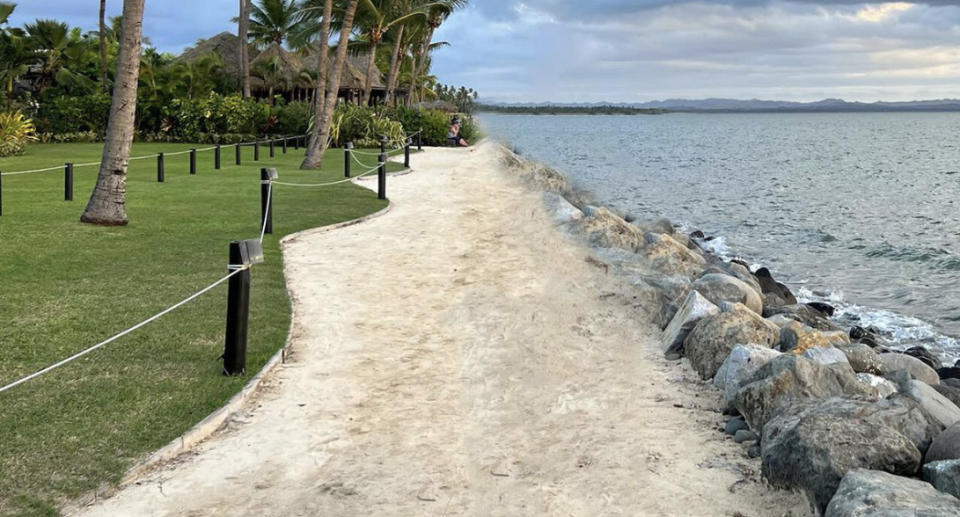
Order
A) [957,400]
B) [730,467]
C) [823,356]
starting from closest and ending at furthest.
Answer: [730,467]
[823,356]
[957,400]

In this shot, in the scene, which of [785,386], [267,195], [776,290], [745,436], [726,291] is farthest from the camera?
[776,290]

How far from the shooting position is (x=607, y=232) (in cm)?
1551

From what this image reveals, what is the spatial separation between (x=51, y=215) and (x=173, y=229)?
2.49 metres

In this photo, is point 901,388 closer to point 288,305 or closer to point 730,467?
point 730,467

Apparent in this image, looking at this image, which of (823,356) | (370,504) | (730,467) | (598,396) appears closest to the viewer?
(370,504)

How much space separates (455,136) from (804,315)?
1136 inches

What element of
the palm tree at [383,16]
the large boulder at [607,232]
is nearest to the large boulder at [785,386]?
the large boulder at [607,232]

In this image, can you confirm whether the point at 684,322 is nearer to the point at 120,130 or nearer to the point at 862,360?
the point at 862,360

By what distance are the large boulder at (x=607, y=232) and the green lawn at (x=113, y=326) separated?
4.18 m

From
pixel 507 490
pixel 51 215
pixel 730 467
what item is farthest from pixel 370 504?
pixel 51 215

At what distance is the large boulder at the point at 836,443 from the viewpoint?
5047mm

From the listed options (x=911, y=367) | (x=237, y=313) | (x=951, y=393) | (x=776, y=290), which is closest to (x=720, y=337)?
(x=951, y=393)

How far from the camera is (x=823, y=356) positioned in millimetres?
7605

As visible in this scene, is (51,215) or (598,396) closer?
(598,396)
